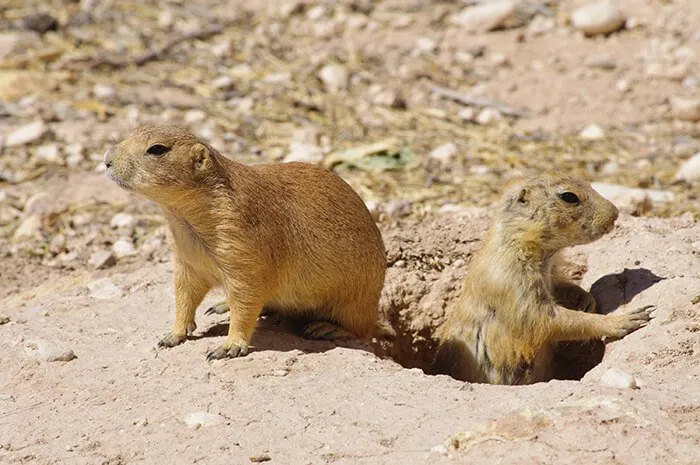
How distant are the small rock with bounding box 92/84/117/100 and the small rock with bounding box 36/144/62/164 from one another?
1.01 m

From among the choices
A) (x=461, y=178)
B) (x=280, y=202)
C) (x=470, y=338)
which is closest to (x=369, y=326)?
(x=470, y=338)

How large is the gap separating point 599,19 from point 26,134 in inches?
229

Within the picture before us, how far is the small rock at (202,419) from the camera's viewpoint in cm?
396

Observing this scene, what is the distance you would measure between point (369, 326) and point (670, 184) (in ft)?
11.1

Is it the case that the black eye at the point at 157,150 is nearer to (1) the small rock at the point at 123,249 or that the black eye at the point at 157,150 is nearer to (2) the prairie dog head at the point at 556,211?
(2) the prairie dog head at the point at 556,211

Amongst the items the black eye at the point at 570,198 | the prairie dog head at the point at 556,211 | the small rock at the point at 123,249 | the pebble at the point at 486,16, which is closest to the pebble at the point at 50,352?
the small rock at the point at 123,249

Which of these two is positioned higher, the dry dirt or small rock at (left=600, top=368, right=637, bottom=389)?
small rock at (left=600, top=368, right=637, bottom=389)

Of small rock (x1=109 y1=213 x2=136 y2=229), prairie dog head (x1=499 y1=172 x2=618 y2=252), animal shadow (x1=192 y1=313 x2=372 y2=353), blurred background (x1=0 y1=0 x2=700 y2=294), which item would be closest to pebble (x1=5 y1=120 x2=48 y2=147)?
blurred background (x1=0 y1=0 x2=700 y2=294)

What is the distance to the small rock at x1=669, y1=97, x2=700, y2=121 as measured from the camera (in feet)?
29.3

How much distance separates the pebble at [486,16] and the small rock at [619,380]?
23.9 feet

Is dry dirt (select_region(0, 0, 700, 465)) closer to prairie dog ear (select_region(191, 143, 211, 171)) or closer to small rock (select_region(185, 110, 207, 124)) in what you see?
small rock (select_region(185, 110, 207, 124))

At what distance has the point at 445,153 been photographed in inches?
328

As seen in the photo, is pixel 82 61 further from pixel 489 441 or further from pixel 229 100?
pixel 489 441

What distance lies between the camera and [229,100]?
950 centimetres
